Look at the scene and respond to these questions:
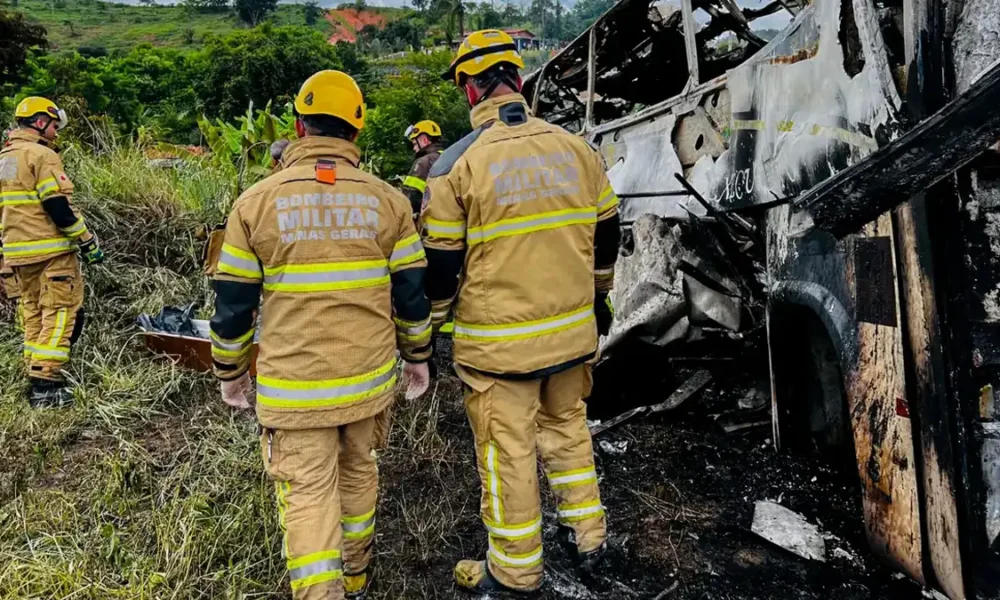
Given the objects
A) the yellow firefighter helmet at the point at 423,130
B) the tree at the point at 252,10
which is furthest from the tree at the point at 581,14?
the yellow firefighter helmet at the point at 423,130

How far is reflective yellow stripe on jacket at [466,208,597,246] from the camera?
6.68 feet

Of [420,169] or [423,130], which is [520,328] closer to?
[420,169]

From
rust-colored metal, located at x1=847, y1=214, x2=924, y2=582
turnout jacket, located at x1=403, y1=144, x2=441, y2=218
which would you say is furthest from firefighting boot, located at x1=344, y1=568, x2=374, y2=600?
turnout jacket, located at x1=403, y1=144, x2=441, y2=218

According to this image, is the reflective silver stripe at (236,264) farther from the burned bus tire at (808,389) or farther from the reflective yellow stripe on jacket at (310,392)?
the burned bus tire at (808,389)

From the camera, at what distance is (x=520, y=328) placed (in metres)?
2.07

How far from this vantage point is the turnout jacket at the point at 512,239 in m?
2.03

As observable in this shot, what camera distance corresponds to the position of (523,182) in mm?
2029

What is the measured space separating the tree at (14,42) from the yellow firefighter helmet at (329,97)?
20.9m

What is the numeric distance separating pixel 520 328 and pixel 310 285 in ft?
2.16

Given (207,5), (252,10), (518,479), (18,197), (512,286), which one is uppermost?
(207,5)

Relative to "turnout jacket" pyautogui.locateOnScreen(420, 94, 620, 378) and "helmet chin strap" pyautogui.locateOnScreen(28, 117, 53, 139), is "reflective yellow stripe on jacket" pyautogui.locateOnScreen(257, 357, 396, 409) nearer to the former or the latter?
"turnout jacket" pyautogui.locateOnScreen(420, 94, 620, 378)

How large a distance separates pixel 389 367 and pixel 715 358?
1.81 meters

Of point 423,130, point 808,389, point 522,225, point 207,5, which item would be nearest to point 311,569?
point 522,225

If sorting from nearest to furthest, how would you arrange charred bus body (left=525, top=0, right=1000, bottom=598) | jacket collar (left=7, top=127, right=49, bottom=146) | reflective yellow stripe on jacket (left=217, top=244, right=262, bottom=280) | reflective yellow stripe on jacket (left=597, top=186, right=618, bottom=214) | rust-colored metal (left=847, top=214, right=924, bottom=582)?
charred bus body (left=525, top=0, right=1000, bottom=598), rust-colored metal (left=847, top=214, right=924, bottom=582), reflective yellow stripe on jacket (left=217, top=244, right=262, bottom=280), reflective yellow stripe on jacket (left=597, top=186, right=618, bottom=214), jacket collar (left=7, top=127, right=49, bottom=146)
